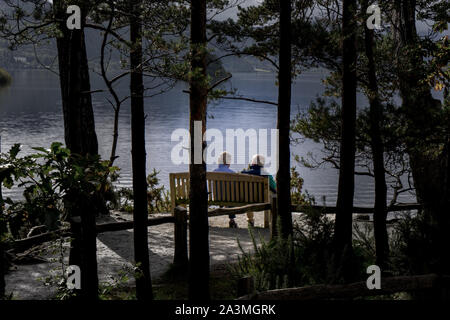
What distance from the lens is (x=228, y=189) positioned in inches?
439

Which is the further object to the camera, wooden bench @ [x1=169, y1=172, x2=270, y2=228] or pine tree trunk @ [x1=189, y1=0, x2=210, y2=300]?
wooden bench @ [x1=169, y1=172, x2=270, y2=228]

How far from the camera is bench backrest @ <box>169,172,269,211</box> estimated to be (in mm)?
10938

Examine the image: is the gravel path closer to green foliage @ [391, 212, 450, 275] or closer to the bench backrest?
the bench backrest

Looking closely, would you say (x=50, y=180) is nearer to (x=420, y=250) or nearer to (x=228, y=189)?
(x=420, y=250)

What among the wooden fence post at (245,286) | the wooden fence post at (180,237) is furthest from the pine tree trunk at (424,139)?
the wooden fence post at (180,237)

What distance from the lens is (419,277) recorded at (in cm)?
518

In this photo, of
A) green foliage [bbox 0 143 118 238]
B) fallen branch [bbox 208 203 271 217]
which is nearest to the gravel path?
fallen branch [bbox 208 203 271 217]

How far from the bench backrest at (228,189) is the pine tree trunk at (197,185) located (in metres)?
4.38

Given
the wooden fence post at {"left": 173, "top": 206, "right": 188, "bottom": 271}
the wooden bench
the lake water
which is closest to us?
the wooden fence post at {"left": 173, "top": 206, "right": 188, "bottom": 271}

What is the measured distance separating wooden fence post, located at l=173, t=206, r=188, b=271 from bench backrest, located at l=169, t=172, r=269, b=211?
2809mm

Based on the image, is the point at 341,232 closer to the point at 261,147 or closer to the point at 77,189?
the point at 77,189

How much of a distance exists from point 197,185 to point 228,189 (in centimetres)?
470
